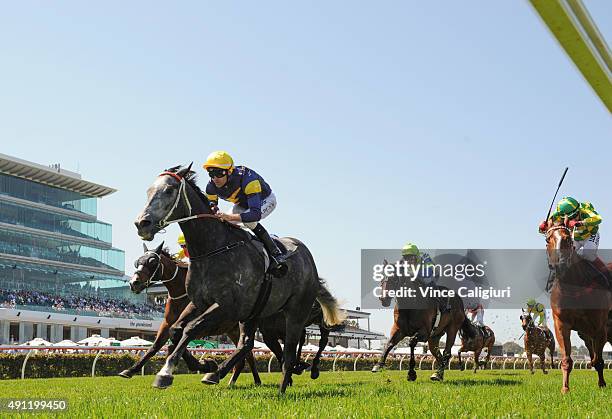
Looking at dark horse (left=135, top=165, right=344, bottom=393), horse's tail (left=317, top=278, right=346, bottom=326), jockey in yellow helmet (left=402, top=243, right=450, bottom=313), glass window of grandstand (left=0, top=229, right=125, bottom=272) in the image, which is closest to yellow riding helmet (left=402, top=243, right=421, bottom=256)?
jockey in yellow helmet (left=402, top=243, right=450, bottom=313)

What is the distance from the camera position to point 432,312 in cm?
1234

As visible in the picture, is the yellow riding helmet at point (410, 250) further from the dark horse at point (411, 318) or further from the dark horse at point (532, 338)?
the dark horse at point (532, 338)

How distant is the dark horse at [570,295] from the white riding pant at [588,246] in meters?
0.52

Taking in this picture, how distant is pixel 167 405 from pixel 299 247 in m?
3.00

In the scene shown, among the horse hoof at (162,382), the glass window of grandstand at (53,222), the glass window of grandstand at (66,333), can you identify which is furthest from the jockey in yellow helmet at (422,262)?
the glass window of grandstand at (53,222)

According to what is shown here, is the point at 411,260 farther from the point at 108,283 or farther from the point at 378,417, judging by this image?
the point at 108,283

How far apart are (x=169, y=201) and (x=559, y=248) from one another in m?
4.82

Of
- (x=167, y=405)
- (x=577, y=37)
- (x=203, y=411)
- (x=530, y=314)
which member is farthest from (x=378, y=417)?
(x=530, y=314)

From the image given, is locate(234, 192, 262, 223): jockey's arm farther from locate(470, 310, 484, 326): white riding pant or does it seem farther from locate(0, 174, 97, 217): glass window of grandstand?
locate(0, 174, 97, 217): glass window of grandstand

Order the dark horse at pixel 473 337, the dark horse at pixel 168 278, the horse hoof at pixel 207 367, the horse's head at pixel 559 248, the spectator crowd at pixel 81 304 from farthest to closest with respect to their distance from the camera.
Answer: the spectator crowd at pixel 81 304
the dark horse at pixel 473 337
the dark horse at pixel 168 278
the horse's head at pixel 559 248
the horse hoof at pixel 207 367

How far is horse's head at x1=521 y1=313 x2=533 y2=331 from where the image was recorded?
866 inches

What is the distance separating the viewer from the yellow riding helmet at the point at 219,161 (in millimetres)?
6848

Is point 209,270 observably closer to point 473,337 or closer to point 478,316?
point 473,337

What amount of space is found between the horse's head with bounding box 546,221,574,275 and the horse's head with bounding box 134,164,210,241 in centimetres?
429
